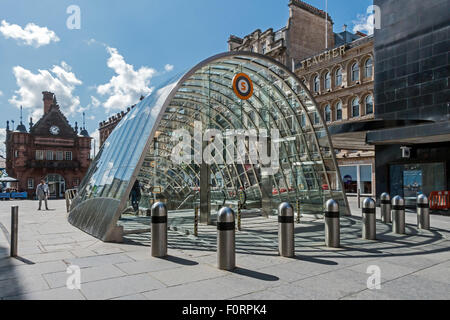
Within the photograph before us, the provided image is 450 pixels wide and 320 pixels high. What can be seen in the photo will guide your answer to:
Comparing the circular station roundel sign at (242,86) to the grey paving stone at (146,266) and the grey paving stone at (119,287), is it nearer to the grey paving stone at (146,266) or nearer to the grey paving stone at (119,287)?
the grey paving stone at (146,266)

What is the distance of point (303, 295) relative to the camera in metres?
4.42

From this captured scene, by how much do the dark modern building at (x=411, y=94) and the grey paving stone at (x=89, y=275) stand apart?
12988 mm

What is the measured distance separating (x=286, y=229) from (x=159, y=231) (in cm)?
248

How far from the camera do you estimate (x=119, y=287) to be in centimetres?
474

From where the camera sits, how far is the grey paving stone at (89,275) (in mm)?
4984

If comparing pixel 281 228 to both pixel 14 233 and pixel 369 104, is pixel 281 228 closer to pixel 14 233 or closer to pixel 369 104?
pixel 14 233

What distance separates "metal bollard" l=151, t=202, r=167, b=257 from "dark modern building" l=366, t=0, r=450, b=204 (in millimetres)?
11697

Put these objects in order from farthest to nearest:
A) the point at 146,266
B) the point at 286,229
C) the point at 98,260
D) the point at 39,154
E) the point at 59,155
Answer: the point at 59,155 < the point at 39,154 < the point at 286,229 < the point at 98,260 < the point at 146,266

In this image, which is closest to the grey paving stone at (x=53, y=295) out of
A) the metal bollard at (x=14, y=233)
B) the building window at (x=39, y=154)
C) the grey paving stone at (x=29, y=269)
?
the grey paving stone at (x=29, y=269)

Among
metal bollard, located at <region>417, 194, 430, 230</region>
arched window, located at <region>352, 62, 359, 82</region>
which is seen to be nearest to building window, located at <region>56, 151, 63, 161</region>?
arched window, located at <region>352, 62, 359, 82</region>

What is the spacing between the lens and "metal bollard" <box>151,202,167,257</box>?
6.63 meters

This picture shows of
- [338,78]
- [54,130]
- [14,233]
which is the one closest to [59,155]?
[54,130]
